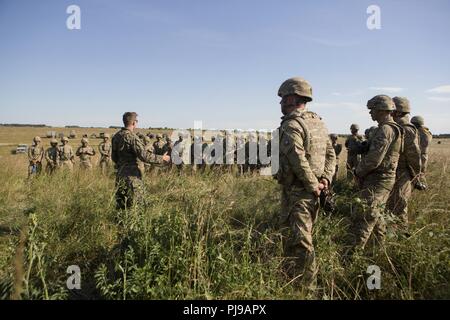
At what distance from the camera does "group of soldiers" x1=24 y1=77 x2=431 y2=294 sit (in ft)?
9.84

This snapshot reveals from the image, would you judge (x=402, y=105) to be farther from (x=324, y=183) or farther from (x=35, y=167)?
(x=35, y=167)

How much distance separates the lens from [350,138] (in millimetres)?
10352

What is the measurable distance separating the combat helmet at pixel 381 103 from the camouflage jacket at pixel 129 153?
3.08 metres

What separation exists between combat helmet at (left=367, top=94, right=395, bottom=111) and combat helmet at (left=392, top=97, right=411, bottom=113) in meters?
1.09

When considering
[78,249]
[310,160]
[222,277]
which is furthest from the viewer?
[78,249]

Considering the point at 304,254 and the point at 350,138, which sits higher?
the point at 350,138

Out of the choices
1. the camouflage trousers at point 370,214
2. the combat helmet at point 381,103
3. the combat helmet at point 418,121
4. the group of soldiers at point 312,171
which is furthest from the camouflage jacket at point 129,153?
the combat helmet at point 418,121

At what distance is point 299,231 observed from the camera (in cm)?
298

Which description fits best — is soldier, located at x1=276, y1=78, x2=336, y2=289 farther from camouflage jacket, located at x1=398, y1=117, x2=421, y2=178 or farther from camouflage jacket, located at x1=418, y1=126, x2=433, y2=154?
camouflage jacket, located at x1=418, y1=126, x2=433, y2=154

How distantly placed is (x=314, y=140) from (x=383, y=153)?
1.23 meters

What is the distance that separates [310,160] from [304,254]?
2.97 ft
